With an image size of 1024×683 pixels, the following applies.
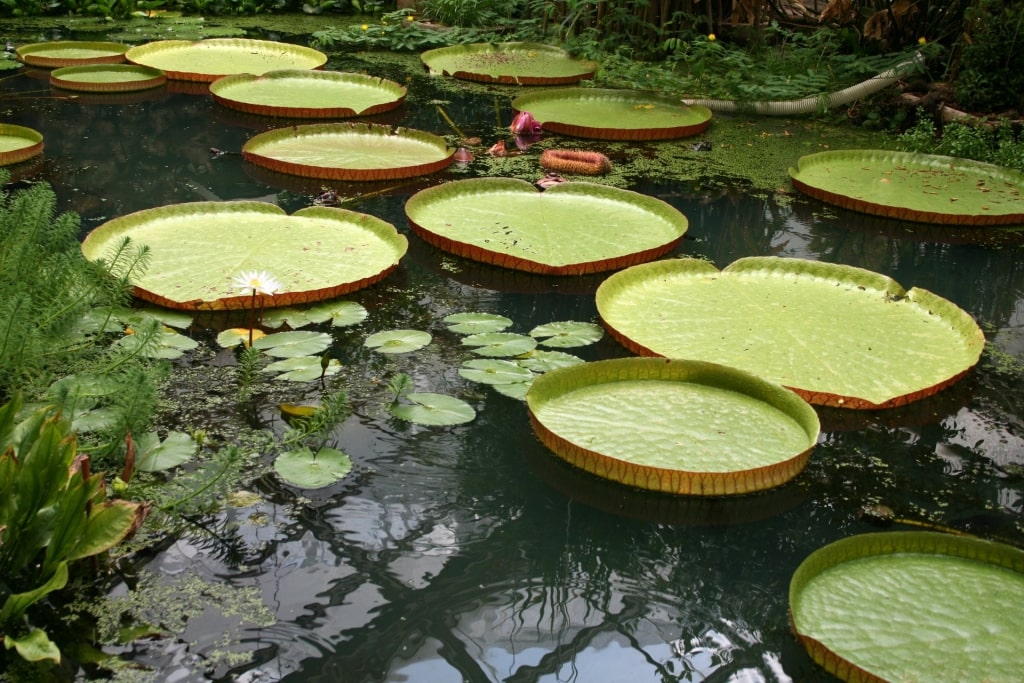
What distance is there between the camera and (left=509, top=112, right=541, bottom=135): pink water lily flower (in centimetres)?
492

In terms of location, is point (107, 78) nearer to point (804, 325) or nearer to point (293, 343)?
point (293, 343)

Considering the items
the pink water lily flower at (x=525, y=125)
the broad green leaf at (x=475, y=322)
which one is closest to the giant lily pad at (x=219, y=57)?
the pink water lily flower at (x=525, y=125)

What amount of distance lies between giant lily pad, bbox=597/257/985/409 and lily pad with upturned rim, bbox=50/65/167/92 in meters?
3.54

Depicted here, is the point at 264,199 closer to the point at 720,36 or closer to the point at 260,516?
the point at 260,516

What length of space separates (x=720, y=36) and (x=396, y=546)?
540 centimetres

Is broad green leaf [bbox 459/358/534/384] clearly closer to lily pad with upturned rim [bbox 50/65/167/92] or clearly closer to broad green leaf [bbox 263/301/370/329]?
broad green leaf [bbox 263/301/370/329]

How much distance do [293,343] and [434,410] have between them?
0.52m

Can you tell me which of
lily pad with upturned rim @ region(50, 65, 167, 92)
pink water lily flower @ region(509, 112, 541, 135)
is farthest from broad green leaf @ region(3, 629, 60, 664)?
lily pad with upturned rim @ region(50, 65, 167, 92)

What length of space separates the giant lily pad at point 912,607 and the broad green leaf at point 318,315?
60.5 inches

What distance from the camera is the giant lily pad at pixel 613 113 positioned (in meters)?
4.95

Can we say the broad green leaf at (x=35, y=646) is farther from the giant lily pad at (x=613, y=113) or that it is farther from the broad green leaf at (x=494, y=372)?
the giant lily pad at (x=613, y=113)

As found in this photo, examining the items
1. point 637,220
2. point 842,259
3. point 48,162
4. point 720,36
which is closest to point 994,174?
point 842,259

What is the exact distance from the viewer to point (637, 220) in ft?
→ 12.2

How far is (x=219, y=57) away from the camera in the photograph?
20.5 ft
